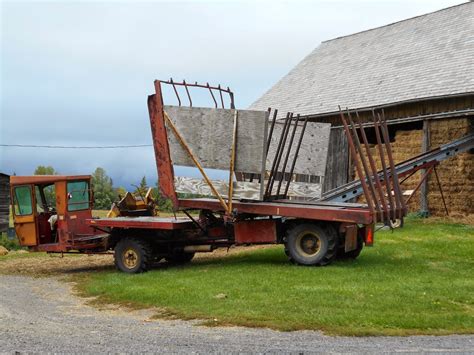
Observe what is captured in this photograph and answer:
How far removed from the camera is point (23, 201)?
52.9 feet

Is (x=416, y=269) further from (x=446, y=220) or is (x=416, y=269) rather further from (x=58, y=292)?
(x=446, y=220)

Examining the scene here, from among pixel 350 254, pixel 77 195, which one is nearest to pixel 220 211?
pixel 350 254

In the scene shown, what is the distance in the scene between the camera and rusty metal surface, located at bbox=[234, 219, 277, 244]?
46.2 feet

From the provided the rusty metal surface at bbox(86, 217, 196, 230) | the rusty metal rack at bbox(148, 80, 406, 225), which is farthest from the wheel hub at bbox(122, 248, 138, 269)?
the rusty metal rack at bbox(148, 80, 406, 225)

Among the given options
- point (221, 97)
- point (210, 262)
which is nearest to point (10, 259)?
point (210, 262)

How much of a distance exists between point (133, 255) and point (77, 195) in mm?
2468

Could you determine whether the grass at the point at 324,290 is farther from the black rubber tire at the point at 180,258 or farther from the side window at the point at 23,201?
the side window at the point at 23,201

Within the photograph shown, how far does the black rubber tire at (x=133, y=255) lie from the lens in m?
14.6

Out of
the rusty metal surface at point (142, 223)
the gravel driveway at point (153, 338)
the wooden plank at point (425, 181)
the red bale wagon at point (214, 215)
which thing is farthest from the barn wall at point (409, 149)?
the gravel driveway at point (153, 338)

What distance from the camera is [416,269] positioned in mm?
13266

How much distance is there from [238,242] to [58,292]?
3.78 m

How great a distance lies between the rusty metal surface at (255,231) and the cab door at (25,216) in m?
4.99

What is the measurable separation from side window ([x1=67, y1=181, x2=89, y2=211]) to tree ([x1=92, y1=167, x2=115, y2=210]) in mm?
21924

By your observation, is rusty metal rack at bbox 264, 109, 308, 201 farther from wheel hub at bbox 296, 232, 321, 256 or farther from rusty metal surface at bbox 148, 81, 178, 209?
rusty metal surface at bbox 148, 81, 178, 209
